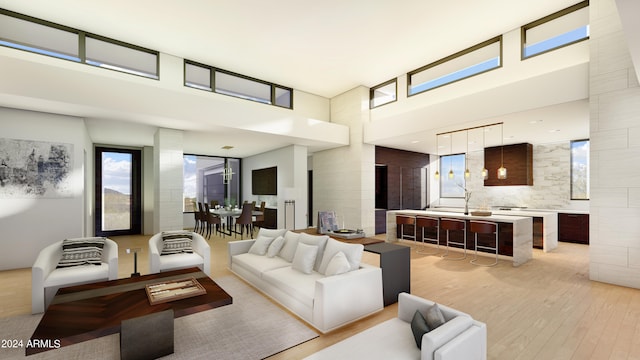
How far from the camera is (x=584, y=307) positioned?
3408mm

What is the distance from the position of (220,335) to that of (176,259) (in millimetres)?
1745

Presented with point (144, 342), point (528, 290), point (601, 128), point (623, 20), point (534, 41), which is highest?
point (534, 41)

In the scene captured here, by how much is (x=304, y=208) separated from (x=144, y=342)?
6446mm

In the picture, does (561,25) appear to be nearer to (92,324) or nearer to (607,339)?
(607,339)

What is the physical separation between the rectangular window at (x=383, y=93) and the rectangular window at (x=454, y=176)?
380 cm

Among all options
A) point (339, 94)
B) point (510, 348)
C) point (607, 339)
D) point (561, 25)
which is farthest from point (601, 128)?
point (339, 94)

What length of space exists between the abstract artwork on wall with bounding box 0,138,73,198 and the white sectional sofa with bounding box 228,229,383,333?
3.95 meters

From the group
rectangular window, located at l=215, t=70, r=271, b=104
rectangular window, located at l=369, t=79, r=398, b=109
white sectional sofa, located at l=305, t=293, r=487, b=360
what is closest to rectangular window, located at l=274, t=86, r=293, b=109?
rectangular window, located at l=215, t=70, r=271, b=104

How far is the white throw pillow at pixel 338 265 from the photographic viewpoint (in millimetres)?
3071

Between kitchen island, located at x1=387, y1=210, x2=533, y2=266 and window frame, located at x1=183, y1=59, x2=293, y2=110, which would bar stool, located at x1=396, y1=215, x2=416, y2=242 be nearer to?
kitchen island, located at x1=387, y1=210, x2=533, y2=266

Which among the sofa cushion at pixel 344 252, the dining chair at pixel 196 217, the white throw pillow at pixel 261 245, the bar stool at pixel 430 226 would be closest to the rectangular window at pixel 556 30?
the bar stool at pixel 430 226

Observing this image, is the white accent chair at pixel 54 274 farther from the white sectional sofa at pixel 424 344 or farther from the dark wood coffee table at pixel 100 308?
the white sectional sofa at pixel 424 344

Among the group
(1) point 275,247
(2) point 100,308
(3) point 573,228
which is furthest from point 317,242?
(3) point 573,228

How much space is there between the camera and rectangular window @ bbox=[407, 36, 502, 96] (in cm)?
593
